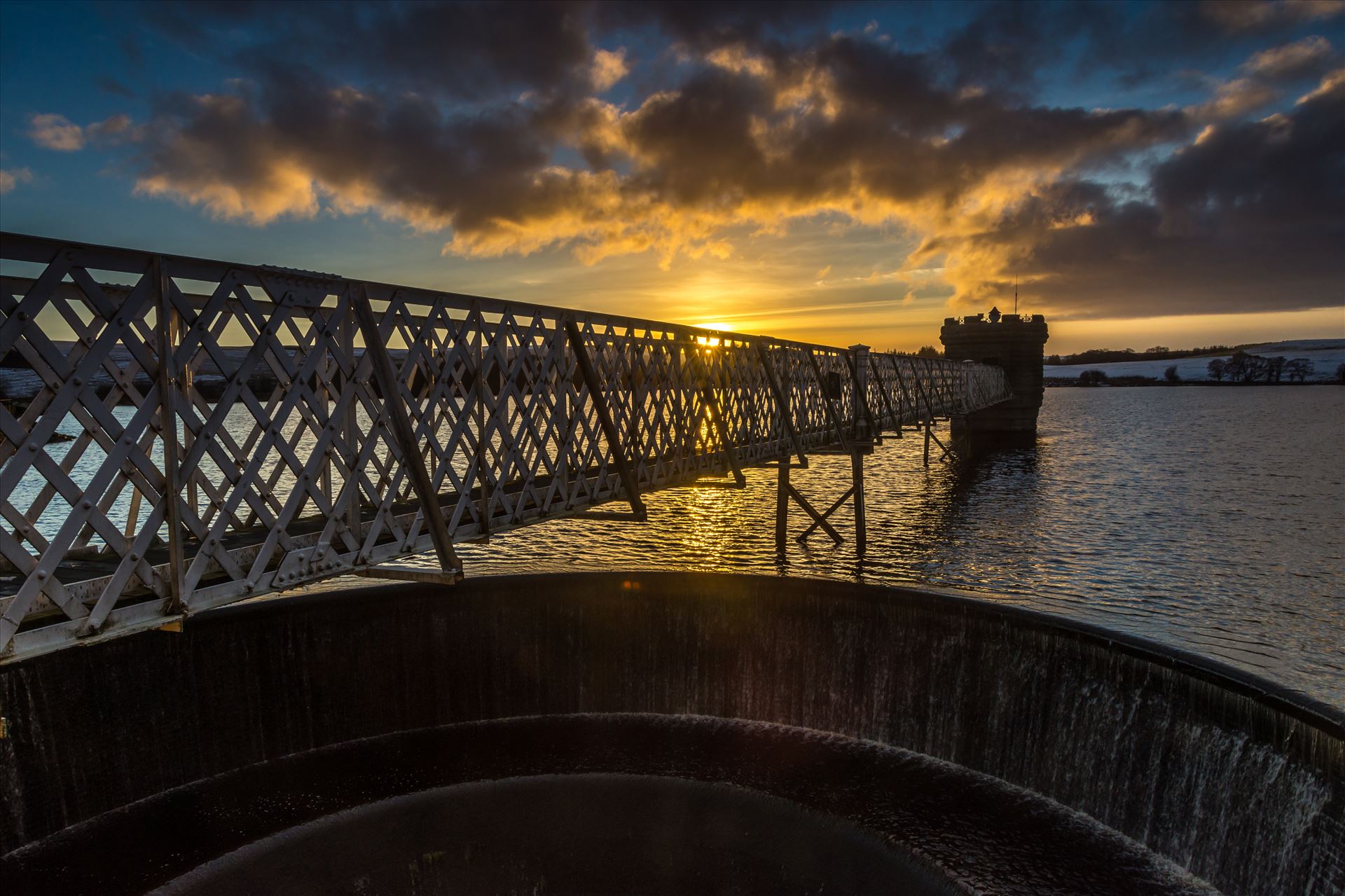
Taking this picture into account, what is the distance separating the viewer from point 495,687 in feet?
64.2

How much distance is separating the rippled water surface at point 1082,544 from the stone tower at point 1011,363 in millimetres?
23048

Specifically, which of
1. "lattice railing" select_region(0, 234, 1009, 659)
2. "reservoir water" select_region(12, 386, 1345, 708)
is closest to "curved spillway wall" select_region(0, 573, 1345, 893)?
"lattice railing" select_region(0, 234, 1009, 659)

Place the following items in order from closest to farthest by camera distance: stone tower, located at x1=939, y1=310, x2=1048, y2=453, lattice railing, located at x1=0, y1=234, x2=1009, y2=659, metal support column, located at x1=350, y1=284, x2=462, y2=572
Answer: lattice railing, located at x1=0, y1=234, x2=1009, y2=659 < metal support column, located at x1=350, y1=284, x2=462, y2=572 < stone tower, located at x1=939, y1=310, x2=1048, y2=453

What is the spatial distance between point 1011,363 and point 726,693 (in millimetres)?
75521

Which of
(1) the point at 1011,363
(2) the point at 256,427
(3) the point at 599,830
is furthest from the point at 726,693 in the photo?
(1) the point at 1011,363

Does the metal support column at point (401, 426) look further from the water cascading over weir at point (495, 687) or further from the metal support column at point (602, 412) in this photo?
the metal support column at point (602, 412)

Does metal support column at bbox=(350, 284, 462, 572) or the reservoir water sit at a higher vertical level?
metal support column at bbox=(350, 284, 462, 572)

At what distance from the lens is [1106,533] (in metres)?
34.5

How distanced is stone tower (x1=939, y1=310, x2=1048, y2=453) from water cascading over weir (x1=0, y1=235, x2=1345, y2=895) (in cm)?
6943

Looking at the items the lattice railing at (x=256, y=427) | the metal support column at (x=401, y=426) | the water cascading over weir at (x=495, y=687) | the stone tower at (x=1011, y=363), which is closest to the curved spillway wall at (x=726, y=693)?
the water cascading over weir at (x=495, y=687)

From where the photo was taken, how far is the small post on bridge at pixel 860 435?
30.6m

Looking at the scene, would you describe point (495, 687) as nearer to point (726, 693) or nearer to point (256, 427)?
point (726, 693)

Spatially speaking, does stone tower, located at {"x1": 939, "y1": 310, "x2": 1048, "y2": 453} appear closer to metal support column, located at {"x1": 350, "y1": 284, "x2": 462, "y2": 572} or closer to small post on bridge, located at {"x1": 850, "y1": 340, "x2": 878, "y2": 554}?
small post on bridge, located at {"x1": 850, "y1": 340, "x2": 878, "y2": 554}

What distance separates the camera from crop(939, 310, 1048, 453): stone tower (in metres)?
84.1
